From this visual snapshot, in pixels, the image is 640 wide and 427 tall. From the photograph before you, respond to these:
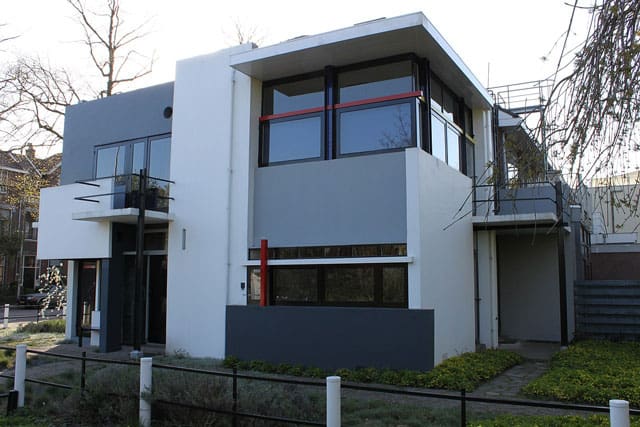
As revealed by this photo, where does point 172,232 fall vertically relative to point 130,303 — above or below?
above

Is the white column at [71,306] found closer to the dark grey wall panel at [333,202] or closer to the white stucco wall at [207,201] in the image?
the white stucco wall at [207,201]

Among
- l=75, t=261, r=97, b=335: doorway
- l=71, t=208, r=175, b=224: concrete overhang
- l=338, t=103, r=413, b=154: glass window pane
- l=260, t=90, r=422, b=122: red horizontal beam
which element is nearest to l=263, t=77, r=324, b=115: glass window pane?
l=260, t=90, r=422, b=122: red horizontal beam

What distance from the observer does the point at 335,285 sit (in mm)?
11125

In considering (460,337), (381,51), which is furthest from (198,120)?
(460,337)

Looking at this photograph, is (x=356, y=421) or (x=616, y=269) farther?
(x=616, y=269)

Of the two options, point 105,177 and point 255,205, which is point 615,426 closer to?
point 255,205

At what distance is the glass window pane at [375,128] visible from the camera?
35.7ft

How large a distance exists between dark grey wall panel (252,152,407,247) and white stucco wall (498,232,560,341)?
22.8 feet

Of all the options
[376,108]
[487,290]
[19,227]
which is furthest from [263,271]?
[19,227]

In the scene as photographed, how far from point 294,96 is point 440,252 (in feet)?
15.2

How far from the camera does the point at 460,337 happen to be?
11.7m

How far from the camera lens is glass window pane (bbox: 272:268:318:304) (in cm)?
1138

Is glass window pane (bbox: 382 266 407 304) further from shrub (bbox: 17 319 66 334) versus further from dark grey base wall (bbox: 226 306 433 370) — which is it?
shrub (bbox: 17 319 66 334)

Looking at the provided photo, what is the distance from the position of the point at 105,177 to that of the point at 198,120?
3.58 metres
